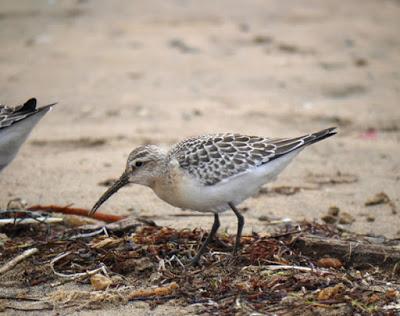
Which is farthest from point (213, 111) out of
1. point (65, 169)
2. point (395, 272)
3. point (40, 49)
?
point (395, 272)

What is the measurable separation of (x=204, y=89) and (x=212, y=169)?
15.8 ft

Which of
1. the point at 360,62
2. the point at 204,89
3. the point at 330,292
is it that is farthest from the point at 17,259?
the point at 360,62

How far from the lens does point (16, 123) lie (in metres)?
7.16

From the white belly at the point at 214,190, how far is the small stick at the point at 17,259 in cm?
108

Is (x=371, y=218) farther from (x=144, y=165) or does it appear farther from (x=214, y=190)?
(x=144, y=165)

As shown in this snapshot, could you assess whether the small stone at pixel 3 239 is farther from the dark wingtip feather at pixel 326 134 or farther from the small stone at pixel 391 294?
→ the small stone at pixel 391 294

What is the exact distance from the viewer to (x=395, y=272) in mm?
6070

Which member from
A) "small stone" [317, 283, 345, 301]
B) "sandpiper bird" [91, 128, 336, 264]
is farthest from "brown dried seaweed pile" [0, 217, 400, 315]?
"sandpiper bird" [91, 128, 336, 264]

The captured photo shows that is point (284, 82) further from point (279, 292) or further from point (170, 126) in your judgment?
point (279, 292)

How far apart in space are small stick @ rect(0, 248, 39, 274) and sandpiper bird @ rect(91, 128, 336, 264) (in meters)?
0.84

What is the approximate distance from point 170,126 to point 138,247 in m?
3.60

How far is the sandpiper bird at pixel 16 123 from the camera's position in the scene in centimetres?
714

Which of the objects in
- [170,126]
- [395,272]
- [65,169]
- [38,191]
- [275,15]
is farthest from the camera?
[275,15]

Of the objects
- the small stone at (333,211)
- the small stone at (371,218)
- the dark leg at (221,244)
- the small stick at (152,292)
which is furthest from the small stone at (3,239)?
the small stone at (371,218)
